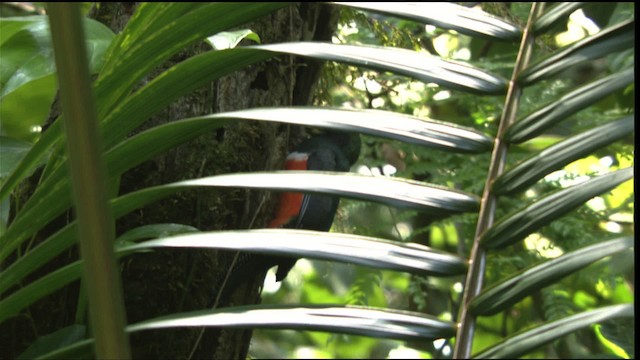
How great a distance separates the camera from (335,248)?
26.2 inches

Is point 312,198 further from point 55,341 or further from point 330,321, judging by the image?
point 330,321

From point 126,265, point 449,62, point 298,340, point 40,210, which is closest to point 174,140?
point 40,210

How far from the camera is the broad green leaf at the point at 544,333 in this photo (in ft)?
1.81

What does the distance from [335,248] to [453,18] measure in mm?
262

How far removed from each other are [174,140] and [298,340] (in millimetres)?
2222

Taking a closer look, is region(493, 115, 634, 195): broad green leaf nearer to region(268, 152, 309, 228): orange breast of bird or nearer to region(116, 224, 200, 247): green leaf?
region(116, 224, 200, 247): green leaf

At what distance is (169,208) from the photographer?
120 cm

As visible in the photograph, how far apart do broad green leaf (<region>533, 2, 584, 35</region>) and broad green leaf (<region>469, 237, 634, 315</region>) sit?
268mm

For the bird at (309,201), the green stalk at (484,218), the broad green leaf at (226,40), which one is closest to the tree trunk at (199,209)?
the bird at (309,201)

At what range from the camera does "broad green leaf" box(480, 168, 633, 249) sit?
63 cm

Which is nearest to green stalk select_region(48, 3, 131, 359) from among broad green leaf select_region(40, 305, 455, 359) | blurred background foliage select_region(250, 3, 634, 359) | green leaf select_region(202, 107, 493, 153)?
broad green leaf select_region(40, 305, 455, 359)

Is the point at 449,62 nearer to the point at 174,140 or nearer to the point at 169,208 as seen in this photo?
the point at 174,140

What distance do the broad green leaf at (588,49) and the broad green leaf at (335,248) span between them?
7.4 inches

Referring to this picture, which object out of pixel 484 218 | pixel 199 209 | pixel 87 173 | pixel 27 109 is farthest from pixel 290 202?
pixel 87 173
